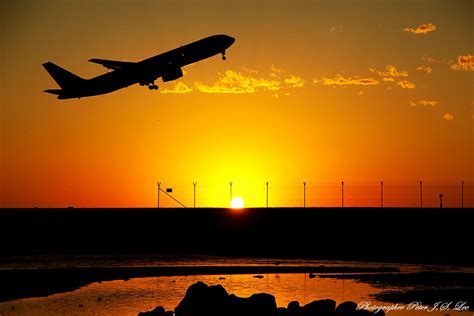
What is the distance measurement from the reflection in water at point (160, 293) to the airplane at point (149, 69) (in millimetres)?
55932

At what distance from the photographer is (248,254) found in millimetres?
118562

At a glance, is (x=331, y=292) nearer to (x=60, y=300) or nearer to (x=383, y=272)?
(x=383, y=272)

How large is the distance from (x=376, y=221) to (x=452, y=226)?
2268 cm

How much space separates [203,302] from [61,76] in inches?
4402

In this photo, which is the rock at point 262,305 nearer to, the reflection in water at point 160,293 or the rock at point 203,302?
the rock at point 203,302

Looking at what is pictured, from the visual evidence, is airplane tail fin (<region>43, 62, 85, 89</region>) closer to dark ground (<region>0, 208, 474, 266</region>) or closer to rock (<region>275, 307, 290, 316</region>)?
dark ground (<region>0, 208, 474, 266</region>)

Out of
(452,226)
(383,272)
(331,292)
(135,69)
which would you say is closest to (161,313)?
(331,292)

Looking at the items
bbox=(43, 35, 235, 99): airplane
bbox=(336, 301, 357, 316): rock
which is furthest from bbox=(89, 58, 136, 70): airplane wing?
bbox=(336, 301, 357, 316): rock

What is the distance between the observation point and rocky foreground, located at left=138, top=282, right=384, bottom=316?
51.2m

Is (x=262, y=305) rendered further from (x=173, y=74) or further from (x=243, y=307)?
(x=173, y=74)

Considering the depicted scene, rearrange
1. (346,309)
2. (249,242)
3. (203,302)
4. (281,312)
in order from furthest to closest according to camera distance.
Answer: (249,242)
(203,302)
(281,312)
(346,309)

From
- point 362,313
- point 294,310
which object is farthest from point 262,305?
point 362,313

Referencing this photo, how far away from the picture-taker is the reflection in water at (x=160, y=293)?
2406 inches

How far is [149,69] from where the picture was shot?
426 feet
